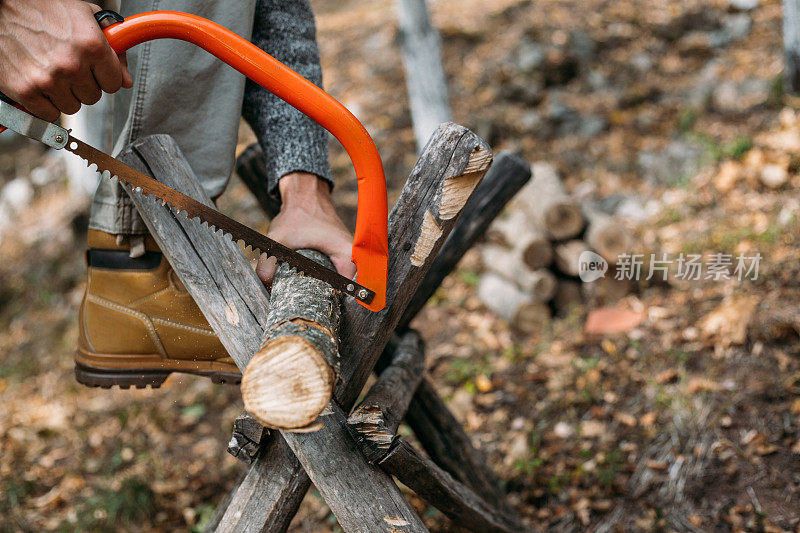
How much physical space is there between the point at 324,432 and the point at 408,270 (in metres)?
0.45

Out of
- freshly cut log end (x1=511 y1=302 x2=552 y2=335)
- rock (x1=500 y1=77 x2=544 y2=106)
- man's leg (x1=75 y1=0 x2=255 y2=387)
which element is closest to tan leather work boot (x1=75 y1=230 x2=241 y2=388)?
man's leg (x1=75 y1=0 x2=255 y2=387)

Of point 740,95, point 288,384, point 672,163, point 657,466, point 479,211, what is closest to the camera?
point 288,384

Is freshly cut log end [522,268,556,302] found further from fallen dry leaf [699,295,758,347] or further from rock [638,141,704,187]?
rock [638,141,704,187]

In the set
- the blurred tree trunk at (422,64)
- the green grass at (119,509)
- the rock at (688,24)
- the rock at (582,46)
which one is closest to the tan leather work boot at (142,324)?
the green grass at (119,509)

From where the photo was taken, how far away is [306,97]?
138 centimetres

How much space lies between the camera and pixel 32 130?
1321mm

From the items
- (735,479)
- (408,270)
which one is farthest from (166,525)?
(735,479)

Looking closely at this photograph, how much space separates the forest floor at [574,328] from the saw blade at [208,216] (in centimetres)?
153

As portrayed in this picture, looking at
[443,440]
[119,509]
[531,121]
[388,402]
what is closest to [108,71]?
[388,402]

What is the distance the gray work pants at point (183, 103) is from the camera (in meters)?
1.60

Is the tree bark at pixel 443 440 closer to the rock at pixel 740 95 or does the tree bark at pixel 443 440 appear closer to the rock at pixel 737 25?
the rock at pixel 740 95

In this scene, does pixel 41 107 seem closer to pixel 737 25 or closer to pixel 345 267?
pixel 345 267

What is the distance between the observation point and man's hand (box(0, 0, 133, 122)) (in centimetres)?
124

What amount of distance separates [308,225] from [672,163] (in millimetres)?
4199
